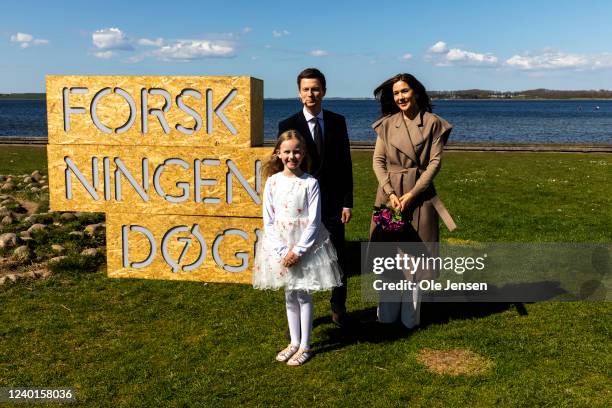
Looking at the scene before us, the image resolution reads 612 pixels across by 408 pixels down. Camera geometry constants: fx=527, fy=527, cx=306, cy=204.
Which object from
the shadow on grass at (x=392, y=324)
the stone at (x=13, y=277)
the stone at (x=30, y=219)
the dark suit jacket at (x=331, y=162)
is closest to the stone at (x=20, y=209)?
the stone at (x=30, y=219)

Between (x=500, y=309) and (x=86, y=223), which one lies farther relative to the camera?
(x=86, y=223)

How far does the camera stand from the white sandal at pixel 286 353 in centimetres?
504

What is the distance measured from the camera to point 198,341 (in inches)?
218

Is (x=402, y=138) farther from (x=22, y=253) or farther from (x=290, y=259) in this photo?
(x=22, y=253)

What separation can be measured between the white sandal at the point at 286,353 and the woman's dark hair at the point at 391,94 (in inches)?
104

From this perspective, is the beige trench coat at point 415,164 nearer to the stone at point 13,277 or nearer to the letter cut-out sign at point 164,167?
the letter cut-out sign at point 164,167

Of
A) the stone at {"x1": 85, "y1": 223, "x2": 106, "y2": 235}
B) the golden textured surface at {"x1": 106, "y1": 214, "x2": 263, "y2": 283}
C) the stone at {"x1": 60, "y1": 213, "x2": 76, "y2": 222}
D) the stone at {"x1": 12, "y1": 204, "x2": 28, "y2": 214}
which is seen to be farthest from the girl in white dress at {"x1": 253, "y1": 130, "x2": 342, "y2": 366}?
the stone at {"x1": 12, "y1": 204, "x2": 28, "y2": 214}

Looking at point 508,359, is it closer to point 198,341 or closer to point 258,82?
point 198,341

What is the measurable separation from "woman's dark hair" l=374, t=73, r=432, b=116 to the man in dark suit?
0.54 m

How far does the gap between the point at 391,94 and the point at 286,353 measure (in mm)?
2859

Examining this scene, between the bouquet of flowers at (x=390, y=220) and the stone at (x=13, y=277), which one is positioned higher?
the bouquet of flowers at (x=390, y=220)

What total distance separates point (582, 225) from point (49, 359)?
9.48m

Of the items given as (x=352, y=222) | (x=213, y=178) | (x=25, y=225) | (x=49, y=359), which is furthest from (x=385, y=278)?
(x=25, y=225)

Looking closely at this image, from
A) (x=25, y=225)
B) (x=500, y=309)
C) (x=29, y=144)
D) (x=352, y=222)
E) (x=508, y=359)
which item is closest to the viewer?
(x=508, y=359)
